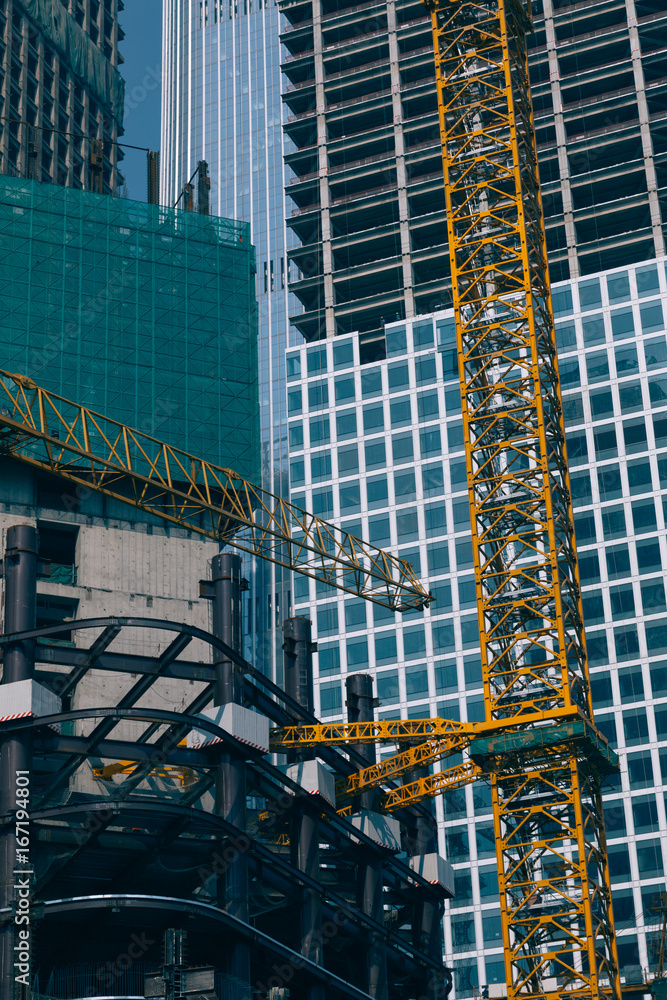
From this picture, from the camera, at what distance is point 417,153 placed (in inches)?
6688

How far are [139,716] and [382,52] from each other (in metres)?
121

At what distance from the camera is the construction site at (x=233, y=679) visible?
245 feet

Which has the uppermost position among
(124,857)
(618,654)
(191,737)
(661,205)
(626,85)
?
(626,85)

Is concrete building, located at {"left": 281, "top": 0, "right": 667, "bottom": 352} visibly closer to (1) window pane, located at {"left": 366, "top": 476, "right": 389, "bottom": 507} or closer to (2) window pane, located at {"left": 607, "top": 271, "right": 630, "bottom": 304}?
(2) window pane, located at {"left": 607, "top": 271, "right": 630, "bottom": 304}

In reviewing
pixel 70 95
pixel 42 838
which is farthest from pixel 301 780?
pixel 70 95

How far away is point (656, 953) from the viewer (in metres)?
125

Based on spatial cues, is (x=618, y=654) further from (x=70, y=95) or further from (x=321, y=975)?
(x=70, y=95)

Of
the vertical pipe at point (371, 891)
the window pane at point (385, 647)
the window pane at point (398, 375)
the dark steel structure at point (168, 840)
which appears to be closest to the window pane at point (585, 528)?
the window pane at point (385, 647)

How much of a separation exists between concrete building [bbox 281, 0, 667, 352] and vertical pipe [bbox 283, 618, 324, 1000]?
7956 centimetres

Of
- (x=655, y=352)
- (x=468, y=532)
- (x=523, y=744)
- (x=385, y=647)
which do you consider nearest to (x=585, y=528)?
(x=468, y=532)

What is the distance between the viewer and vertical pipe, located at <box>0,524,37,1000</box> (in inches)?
2680

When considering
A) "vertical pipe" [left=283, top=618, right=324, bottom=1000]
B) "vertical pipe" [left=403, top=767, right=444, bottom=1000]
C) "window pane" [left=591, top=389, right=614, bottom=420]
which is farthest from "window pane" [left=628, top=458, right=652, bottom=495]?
"vertical pipe" [left=283, top=618, right=324, bottom=1000]

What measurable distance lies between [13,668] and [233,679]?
11.8 metres

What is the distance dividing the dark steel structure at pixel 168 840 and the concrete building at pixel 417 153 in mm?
85704
